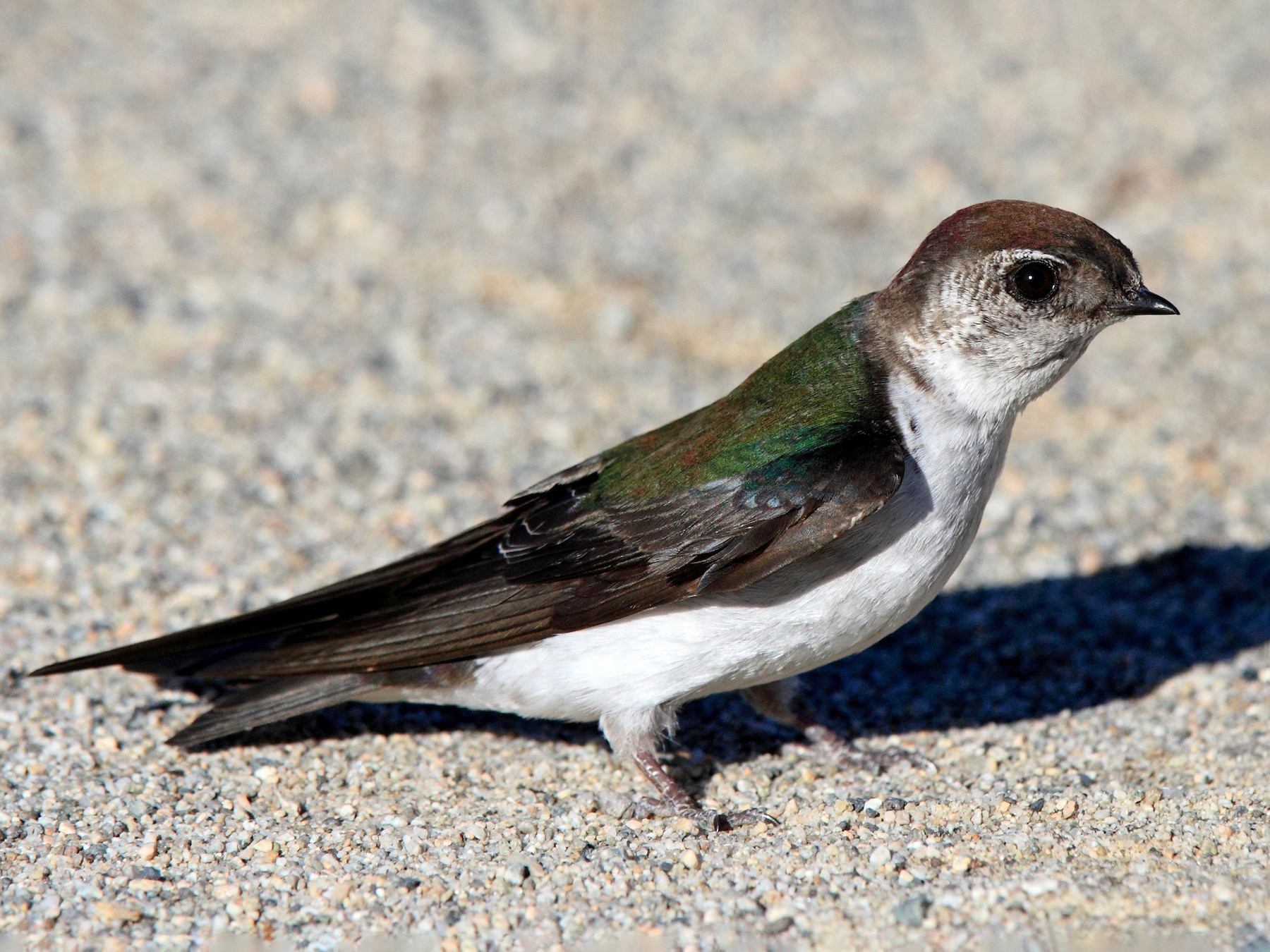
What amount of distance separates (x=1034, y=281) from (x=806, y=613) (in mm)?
1356

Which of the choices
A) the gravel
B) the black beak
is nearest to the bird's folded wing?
the gravel

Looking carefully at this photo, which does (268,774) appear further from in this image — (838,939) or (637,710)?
(838,939)

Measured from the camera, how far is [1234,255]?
901 centimetres

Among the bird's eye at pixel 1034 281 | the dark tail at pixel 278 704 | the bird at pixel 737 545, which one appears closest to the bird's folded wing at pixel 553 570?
the bird at pixel 737 545

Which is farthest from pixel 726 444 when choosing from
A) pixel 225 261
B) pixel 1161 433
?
pixel 225 261

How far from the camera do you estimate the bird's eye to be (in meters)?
4.96

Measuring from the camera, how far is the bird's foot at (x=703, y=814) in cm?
495

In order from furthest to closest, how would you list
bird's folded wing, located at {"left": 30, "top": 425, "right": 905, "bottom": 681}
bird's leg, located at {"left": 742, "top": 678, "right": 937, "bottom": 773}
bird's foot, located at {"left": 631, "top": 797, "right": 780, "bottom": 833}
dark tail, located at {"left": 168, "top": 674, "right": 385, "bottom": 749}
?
bird's leg, located at {"left": 742, "top": 678, "right": 937, "bottom": 773} < dark tail, located at {"left": 168, "top": 674, "right": 385, "bottom": 749} < bird's foot, located at {"left": 631, "top": 797, "right": 780, "bottom": 833} < bird's folded wing, located at {"left": 30, "top": 425, "right": 905, "bottom": 681}

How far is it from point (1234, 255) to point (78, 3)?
859 cm

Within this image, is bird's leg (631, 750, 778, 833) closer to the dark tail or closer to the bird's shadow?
the bird's shadow

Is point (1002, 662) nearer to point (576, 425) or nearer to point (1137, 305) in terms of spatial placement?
point (1137, 305)

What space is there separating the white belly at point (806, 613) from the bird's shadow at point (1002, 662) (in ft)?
2.21

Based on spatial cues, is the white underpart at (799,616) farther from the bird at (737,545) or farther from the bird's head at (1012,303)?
the bird's head at (1012,303)

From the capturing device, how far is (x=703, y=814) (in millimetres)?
4977
